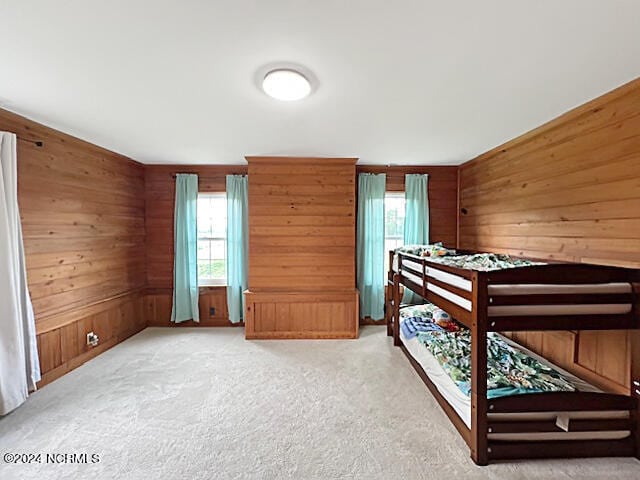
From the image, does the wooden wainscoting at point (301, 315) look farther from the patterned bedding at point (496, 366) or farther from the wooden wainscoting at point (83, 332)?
the wooden wainscoting at point (83, 332)

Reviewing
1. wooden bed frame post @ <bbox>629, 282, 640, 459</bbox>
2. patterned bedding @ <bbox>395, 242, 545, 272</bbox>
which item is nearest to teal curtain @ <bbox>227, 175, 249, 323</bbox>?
patterned bedding @ <bbox>395, 242, 545, 272</bbox>

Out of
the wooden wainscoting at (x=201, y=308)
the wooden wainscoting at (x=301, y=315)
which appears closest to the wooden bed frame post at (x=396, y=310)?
the wooden wainscoting at (x=301, y=315)

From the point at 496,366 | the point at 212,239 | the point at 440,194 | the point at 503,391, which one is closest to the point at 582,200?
the point at 496,366

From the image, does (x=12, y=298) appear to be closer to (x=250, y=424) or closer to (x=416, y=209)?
(x=250, y=424)

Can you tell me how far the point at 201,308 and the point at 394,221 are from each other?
10.4 ft

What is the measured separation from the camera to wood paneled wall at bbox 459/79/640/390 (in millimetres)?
2047

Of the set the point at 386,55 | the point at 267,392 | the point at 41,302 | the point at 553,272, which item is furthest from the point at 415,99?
the point at 41,302

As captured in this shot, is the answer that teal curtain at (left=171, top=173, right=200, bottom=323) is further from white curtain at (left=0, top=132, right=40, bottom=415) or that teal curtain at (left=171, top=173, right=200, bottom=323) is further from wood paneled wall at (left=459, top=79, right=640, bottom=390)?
wood paneled wall at (left=459, top=79, right=640, bottom=390)

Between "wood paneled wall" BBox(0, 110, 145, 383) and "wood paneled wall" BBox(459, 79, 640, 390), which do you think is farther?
"wood paneled wall" BBox(0, 110, 145, 383)

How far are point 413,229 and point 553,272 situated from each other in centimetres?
275

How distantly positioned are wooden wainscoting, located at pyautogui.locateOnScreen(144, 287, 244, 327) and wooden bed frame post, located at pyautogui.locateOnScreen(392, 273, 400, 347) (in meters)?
2.21

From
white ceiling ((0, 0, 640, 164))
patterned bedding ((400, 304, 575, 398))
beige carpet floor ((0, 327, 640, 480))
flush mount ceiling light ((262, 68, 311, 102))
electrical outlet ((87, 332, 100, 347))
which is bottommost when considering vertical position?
beige carpet floor ((0, 327, 640, 480))

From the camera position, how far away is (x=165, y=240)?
14.9 feet

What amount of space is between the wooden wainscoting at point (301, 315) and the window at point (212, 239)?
2.90 feet
